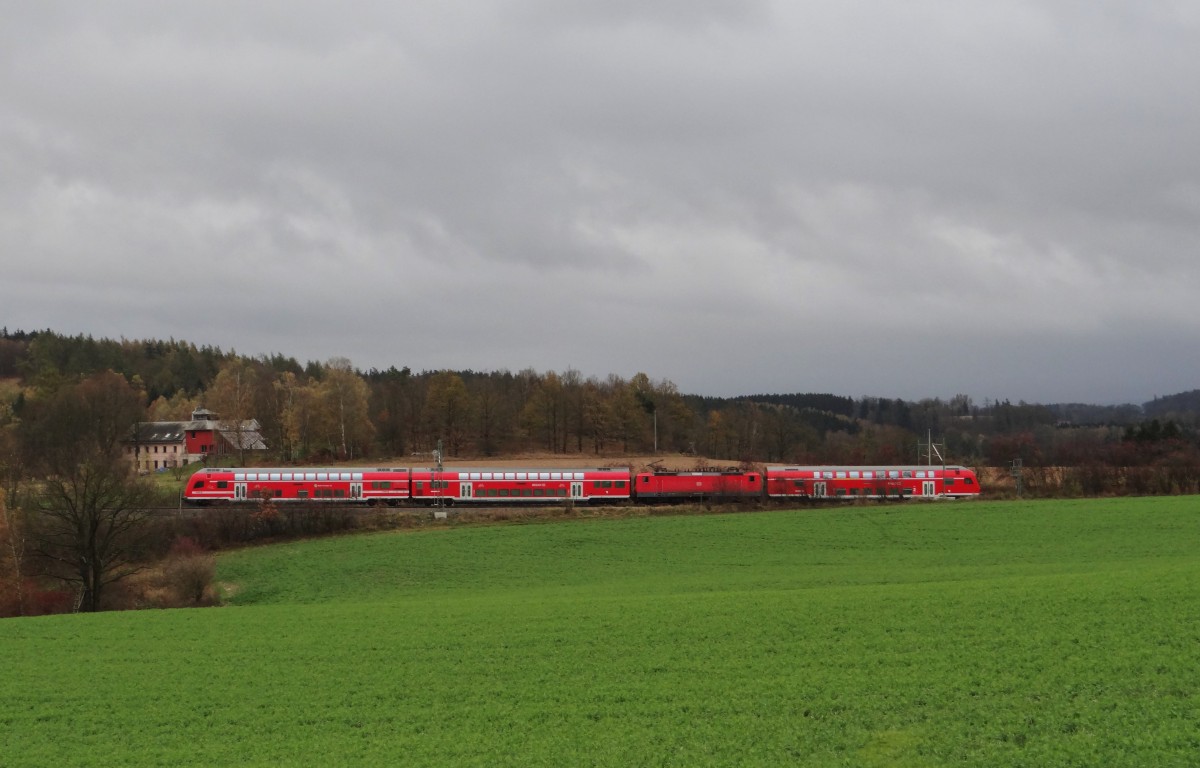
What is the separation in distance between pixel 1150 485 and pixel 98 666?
78.1m

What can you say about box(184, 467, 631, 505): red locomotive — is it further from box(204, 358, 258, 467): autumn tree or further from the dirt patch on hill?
box(204, 358, 258, 467): autumn tree

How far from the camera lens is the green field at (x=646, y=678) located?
16688mm

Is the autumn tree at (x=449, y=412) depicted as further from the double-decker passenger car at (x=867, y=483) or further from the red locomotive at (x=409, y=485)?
the double-decker passenger car at (x=867, y=483)

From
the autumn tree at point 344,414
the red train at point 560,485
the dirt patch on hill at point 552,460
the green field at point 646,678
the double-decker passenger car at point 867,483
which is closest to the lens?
the green field at point 646,678

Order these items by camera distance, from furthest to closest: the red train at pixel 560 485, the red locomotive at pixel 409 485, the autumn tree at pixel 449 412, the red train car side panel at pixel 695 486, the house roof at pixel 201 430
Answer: the autumn tree at pixel 449 412
the house roof at pixel 201 430
the red train car side panel at pixel 695 486
the red train at pixel 560 485
the red locomotive at pixel 409 485

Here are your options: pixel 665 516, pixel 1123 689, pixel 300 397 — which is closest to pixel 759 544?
pixel 665 516

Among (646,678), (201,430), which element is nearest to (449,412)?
(201,430)

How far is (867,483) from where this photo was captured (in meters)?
72.3

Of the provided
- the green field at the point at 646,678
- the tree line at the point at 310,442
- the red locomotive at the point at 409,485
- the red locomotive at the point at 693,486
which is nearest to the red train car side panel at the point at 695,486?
the red locomotive at the point at 693,486

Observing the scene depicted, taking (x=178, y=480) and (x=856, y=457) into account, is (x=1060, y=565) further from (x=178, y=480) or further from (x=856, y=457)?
(x=178, y=480)

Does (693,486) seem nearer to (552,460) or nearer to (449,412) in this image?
(552,460)

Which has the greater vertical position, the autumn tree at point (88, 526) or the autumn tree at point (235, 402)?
the autumn tree at point (235, 402)

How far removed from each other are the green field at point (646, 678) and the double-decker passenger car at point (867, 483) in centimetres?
3303

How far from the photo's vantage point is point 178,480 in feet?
312
